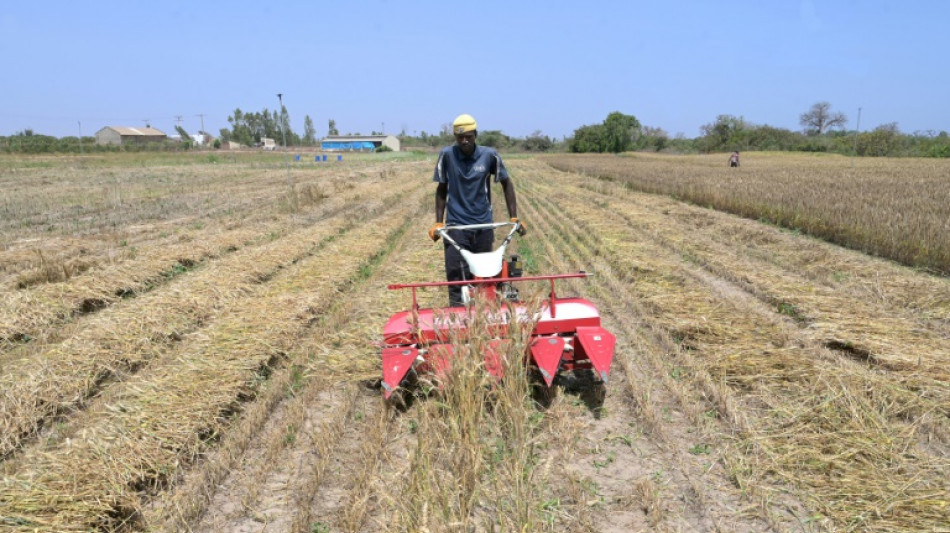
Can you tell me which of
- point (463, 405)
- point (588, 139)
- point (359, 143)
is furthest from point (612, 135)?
point (463, 405)

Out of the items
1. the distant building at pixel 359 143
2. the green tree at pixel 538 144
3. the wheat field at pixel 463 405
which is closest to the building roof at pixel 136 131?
the distant building at pixel 359 143

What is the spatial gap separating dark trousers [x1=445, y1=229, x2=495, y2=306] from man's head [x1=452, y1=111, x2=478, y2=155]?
2.40ft

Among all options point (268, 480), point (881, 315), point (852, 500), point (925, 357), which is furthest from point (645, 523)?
point (881, 315)

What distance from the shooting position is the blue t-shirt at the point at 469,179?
14.9ft

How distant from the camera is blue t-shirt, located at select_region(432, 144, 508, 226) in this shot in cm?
454

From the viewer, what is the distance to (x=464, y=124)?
4.24 m

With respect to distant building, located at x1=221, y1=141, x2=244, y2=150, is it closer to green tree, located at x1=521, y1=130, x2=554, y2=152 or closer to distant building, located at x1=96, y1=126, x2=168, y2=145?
distant building, located at x1=96, y1=126, x2=168, y2=145

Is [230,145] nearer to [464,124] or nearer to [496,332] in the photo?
[464,124]

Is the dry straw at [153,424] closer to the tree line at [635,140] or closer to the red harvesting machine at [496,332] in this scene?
the red harvesting machine at [496,332]

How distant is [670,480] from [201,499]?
254 cm

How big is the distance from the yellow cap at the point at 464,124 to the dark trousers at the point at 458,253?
2.79 feet

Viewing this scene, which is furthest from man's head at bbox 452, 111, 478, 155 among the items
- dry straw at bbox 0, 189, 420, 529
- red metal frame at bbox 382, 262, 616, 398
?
dry straw at bbox 0, 189, 420, 529

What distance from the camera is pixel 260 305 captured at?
6.01m

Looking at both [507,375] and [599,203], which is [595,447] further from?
[599,203]
